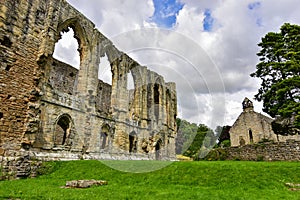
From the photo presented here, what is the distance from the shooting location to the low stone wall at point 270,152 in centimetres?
1596

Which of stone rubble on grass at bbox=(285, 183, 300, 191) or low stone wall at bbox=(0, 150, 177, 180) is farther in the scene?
low stone wall at bbox=(0, 150, 177, 180)

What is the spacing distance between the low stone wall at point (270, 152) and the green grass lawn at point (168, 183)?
6821 millimetres

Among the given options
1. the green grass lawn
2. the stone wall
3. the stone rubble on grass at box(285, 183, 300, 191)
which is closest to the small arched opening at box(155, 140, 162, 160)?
the stone wall

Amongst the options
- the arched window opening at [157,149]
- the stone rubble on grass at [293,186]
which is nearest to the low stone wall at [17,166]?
the stone rubble on grass at [293,186]

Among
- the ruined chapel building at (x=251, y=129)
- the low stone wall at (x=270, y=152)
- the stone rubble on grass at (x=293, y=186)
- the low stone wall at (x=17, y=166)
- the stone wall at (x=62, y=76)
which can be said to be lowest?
the stone rubble on grass at (x=293, y=186)

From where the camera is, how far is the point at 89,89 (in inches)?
684

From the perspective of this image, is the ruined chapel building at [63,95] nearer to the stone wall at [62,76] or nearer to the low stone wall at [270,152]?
the stone wall at [62,76]

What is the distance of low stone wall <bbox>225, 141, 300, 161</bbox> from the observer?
628 inches

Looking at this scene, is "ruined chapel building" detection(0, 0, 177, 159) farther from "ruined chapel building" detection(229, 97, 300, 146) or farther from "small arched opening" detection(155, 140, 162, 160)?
"ruined chapel building" detection(229, 97, 300, 146)

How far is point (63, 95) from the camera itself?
49.0 ft

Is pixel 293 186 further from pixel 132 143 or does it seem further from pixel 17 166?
pixel 132 143

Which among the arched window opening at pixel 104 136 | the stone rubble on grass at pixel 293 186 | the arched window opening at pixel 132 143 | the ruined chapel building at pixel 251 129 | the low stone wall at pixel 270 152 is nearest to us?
the stone rubble on grass at pixel 293 186

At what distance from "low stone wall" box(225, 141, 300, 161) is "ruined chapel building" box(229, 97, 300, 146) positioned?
1564cm

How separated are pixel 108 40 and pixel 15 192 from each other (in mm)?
16534
